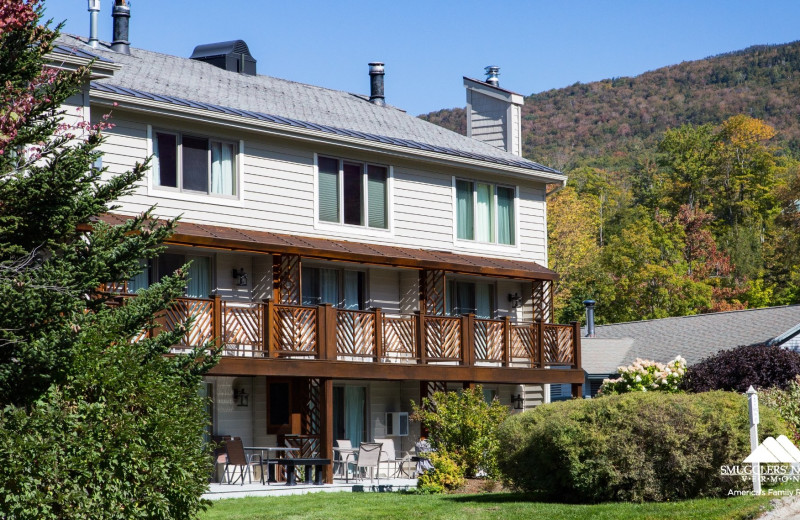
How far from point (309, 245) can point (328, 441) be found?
12.4 feet

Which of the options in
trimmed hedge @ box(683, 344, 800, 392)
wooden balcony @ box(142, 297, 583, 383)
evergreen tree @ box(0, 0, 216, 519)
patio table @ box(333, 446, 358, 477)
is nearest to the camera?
evergreen tree @ box(0, 0, 216, 519)

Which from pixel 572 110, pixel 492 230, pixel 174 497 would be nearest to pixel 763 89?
pixel 572 110

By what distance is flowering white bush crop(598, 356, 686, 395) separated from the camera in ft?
79.8

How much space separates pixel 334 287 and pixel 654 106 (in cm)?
9456

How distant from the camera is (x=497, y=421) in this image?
65.8 feet

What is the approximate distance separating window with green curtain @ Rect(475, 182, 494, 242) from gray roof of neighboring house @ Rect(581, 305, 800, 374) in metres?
7.97

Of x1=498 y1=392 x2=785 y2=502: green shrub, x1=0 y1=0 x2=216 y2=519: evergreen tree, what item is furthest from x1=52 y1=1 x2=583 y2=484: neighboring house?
x1=498 y1=392 x2=785 y2=502: green shrub

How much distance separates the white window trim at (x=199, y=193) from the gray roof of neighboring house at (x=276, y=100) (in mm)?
603

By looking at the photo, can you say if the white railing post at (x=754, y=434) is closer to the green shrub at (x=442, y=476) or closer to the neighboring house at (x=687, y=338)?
the green shrub at (x=442, y=476)

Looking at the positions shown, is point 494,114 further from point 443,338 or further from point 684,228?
point 684,228

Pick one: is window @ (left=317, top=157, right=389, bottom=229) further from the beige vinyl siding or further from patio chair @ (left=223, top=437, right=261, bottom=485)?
patio chair @ (left=223, top=437, right=261, bottom=485)

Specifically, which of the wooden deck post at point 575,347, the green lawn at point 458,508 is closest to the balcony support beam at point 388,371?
the wooden deck post at point 575,347

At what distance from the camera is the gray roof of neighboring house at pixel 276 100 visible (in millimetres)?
→ 22781

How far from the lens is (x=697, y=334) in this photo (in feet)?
112
